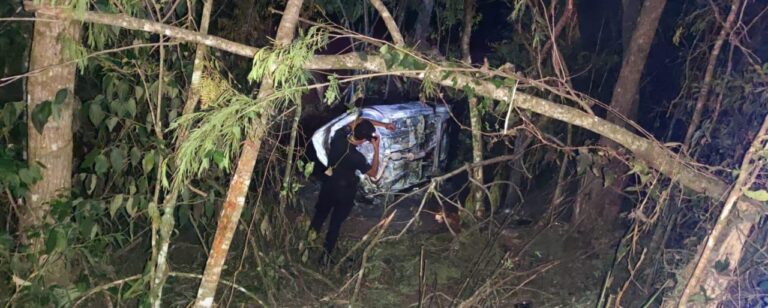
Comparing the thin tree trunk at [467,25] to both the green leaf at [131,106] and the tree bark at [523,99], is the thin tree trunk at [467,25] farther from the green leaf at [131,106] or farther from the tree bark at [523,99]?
the green leaf at [131,106]

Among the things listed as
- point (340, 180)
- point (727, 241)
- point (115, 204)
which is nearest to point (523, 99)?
point (727, 241)

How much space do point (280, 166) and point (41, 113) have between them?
98.7 inches

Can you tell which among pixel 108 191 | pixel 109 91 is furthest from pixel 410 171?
pixel 109 91

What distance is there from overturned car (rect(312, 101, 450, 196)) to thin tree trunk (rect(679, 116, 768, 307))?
3635 mm

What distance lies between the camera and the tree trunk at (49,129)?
2621 millimetres

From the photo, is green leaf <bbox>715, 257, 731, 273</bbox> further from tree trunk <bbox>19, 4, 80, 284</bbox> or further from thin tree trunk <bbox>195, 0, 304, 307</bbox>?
tree trunk <bbox>19, 4, 80, 284</bbox>

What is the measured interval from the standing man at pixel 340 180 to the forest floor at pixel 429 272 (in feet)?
0.61

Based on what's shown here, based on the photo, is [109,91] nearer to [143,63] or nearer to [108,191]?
[143,63]

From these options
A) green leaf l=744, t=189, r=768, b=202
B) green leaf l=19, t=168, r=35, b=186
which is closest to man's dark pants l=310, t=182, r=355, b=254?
green leaf l=19, t=168, r=35, b=186

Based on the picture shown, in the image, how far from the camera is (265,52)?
2.31 m

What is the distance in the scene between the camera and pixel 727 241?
2.88m

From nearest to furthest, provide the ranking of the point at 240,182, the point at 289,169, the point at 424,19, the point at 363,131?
1. the point at 240,182
2. the point at 289,169
3. the point at 363,131
4. the point at 424,19

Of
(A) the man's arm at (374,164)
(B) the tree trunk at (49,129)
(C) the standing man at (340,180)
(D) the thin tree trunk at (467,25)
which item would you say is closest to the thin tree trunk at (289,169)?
(C) the standing man at (340,180)

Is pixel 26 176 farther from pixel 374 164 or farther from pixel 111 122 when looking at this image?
pixel 374 164
